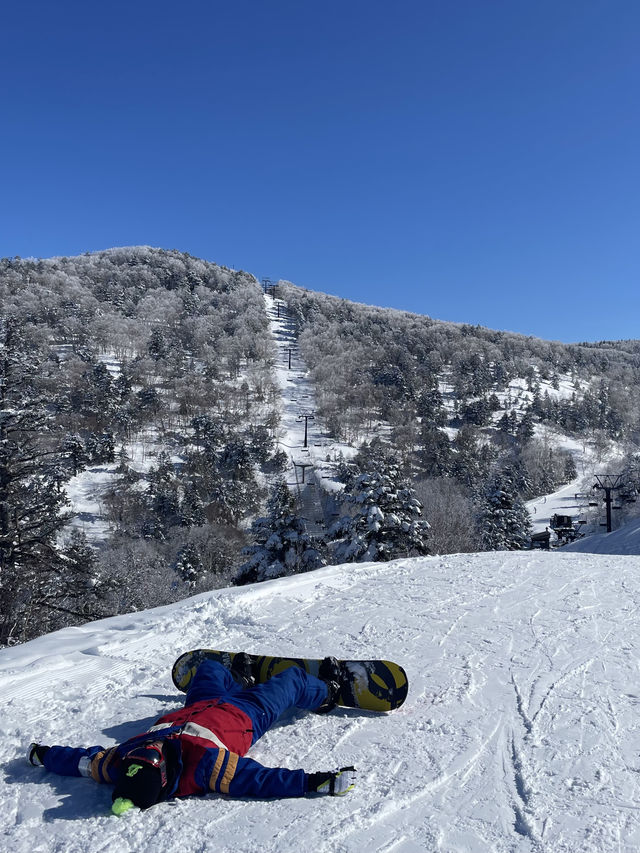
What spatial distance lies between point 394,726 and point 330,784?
90 cm

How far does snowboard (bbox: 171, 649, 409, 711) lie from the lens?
3.35 m

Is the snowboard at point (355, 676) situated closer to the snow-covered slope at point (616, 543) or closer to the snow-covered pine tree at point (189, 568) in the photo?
the snow-covered slope at point (616, 543)

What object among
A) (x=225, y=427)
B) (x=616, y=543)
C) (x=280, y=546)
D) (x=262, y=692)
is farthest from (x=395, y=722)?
(x=225, y=427)

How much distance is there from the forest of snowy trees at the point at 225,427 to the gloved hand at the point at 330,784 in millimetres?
8036

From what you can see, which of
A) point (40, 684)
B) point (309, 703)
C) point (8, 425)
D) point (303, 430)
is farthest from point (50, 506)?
point (303, 430)

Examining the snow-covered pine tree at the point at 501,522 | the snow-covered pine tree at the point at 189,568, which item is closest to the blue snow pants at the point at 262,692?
the snow-covered pine tree at the point at 501,522

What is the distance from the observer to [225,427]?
3305 inches

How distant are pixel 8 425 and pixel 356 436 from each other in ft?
266

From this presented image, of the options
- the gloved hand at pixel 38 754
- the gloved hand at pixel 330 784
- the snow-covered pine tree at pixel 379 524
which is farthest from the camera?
the snow-covered pine tree at pixel 379 524

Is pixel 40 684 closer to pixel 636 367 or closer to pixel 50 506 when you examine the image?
pixel 50 506

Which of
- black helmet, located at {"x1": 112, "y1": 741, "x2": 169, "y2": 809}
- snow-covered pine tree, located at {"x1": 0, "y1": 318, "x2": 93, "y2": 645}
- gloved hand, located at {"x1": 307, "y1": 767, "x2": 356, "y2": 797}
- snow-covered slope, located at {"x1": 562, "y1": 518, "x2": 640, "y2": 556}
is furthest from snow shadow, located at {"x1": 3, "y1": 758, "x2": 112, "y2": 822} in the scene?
snow-covered slope, located at {"x1": 562, "y1": 518, "x2": 640, "y2": 556}

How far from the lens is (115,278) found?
6225 inches

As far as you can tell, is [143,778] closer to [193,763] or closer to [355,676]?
[193,763]

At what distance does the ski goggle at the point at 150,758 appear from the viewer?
227 centimetres
